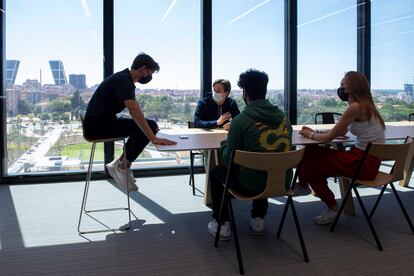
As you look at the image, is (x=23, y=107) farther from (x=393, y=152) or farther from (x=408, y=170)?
(x=408, y=170)

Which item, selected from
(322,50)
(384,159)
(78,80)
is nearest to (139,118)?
(384,159)

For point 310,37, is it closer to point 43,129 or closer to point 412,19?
point 412,19

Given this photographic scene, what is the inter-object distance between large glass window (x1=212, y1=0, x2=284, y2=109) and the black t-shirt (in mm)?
2395

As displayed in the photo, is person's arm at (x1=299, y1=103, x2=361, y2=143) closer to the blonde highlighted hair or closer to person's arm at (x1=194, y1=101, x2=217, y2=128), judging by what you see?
the blonde highlighted hair

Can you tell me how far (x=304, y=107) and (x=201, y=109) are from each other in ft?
7.01

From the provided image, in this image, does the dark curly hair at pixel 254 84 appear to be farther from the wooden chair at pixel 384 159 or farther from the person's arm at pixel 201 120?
the person's arm at pixel 201 120

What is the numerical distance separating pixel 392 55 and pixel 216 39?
113 inches

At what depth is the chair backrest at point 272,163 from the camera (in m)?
2.30

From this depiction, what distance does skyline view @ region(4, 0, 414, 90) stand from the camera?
4695 millimetres

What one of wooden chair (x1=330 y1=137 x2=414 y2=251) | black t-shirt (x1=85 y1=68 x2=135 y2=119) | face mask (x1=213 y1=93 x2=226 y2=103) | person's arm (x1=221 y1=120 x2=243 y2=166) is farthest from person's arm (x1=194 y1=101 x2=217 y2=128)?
wooden chair (x1=330 y1=137 x2=414 y2=251)

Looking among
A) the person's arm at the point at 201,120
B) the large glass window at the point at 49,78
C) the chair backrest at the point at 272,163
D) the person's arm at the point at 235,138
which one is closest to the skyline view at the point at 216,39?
the large glass window at the point at 49,78

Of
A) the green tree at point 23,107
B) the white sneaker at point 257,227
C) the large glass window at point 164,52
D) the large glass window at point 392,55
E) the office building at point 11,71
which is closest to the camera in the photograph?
the white sneaker at point 257,227

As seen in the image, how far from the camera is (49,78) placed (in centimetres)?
478

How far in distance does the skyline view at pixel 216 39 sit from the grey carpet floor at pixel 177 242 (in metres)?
1.77
